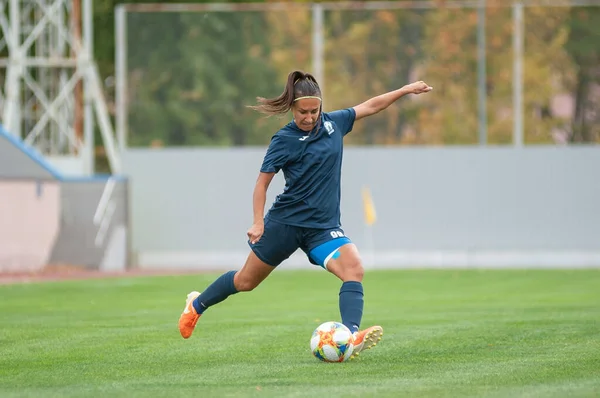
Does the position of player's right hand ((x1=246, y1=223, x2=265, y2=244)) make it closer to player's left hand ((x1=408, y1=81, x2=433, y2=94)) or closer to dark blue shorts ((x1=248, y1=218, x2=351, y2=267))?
dark blue shorts ((x1=248, y1=218, x2=351, y2=267))

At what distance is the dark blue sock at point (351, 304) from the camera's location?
9031 mm

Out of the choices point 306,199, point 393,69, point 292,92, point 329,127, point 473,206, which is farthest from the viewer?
point 473,206

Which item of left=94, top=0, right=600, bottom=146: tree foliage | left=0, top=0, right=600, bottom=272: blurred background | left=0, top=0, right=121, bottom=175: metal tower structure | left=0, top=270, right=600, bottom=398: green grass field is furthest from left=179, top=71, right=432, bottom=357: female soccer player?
left=0, top=0, right=121, bottom=175: metal tower structure

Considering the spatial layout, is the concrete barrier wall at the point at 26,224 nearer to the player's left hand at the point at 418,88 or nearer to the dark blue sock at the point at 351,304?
the player's left hand at the point at 418,88

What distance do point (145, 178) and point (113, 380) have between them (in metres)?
22.0

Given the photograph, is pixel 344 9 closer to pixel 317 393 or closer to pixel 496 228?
pixel 496 228

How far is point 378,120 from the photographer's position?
94.6 feet

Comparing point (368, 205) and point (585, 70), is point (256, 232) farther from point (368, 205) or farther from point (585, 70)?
point (585, 70)

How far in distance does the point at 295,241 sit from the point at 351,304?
643 millimetres

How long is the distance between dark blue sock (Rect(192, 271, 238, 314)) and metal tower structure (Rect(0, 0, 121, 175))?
19526 mm

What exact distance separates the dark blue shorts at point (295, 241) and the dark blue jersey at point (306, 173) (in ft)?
0.18

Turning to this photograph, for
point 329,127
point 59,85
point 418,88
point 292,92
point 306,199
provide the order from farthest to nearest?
point 59,85
point 418,88
point 329,127
point 306,199
point 292,92

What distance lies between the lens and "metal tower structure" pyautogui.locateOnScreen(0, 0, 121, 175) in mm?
29047

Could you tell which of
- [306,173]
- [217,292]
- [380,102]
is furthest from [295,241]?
[380,102]
